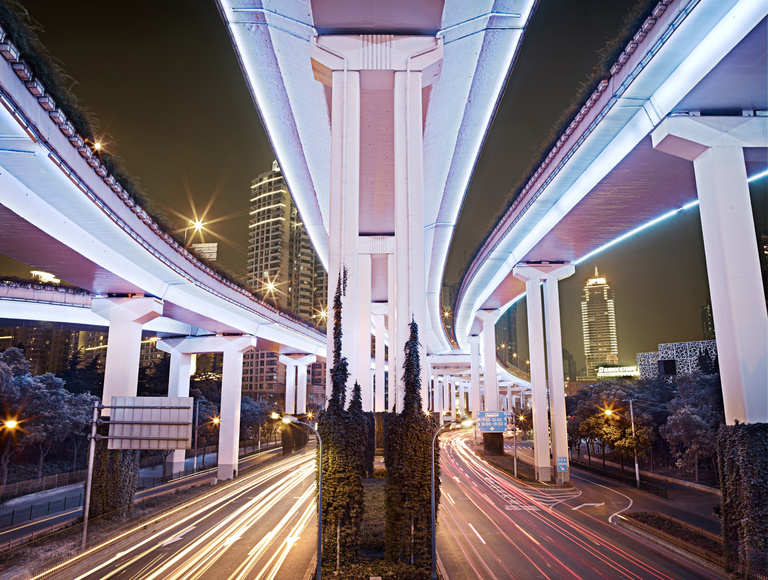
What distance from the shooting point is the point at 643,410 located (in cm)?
4644

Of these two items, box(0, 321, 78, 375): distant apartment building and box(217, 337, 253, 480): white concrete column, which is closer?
box(217, 337, 253, 480): white concrete column

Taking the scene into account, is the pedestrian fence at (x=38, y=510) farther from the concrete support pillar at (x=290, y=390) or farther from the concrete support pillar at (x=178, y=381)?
the concrete support pillar at (x=290, y=390)

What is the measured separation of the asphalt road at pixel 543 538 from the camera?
16641 mm

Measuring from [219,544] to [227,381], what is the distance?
62.0 feet

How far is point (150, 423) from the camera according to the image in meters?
20.4

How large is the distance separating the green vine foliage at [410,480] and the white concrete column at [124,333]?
49.6ft

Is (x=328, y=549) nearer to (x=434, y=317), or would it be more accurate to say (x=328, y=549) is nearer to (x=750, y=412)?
(x=750, y=412)

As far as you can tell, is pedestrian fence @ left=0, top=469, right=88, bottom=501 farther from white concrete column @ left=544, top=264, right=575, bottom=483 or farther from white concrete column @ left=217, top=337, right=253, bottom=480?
white concrete column @ left=544, top=264, right=575, bottom=483

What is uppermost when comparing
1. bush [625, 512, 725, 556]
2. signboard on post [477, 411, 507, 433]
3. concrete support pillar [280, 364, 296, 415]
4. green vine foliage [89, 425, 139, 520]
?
concrete support pillar [280, 364, 296, 415]

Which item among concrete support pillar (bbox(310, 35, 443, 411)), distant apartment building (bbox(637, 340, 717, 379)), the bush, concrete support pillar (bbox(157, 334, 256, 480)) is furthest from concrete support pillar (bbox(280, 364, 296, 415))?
distant apartment building (bbox(637, 340, 717, 379))

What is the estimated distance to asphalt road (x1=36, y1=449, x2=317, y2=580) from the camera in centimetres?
1673

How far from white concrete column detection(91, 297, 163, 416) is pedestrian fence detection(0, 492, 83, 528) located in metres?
7.15

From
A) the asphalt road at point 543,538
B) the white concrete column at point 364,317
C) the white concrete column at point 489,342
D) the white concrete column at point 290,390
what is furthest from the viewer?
the white concrete column at point 290,390

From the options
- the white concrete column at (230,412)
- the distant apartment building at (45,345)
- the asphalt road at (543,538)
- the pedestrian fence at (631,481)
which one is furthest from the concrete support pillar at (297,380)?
the distant apartment building at (45,345)
